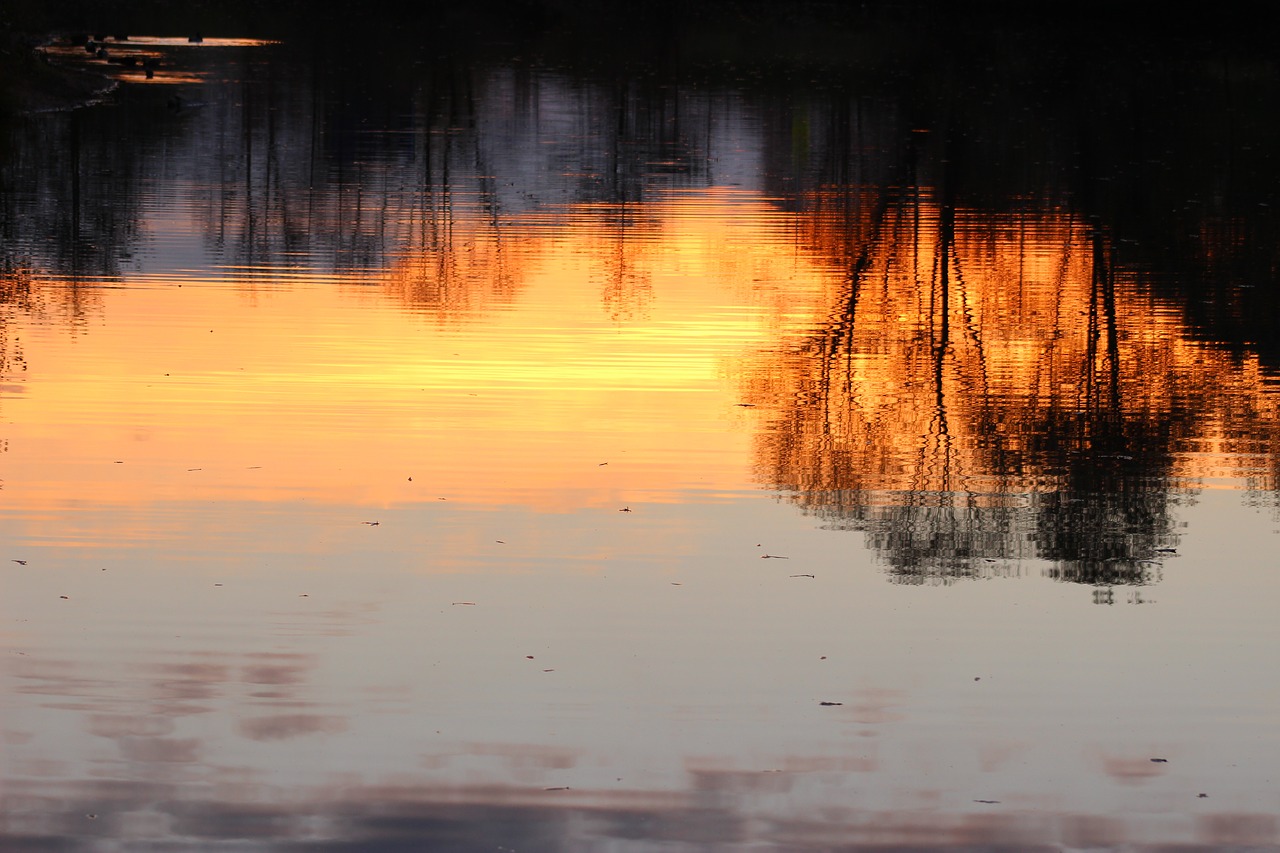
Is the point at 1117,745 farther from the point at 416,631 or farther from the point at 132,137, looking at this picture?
the point at 132,137

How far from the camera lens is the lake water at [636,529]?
8.91 meters

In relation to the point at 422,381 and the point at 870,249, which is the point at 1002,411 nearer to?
the point at 422,381

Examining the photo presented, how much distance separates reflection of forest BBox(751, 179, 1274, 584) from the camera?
527 inches

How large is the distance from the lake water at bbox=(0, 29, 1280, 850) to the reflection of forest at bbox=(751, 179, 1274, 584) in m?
0.07

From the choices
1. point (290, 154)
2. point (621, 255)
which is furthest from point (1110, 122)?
point (621, 255)

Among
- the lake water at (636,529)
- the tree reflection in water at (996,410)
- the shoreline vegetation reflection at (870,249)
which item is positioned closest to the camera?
the lake water at (636,529)

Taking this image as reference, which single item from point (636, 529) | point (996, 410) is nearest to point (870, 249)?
point (996, 410)

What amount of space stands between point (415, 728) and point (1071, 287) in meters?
15.6

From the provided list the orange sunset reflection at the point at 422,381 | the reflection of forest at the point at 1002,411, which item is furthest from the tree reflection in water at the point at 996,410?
the orange sunset reflection at the point at 422,381

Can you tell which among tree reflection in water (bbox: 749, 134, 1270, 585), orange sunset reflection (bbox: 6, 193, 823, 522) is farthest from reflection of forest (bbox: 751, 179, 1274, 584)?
orange sunset reflection (bbox: 6, 193, 823, 522)

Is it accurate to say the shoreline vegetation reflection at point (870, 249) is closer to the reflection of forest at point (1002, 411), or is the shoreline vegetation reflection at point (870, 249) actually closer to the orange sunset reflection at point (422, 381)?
the reflection of forest at point (1002, 411)

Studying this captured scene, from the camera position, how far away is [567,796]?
8.74 m

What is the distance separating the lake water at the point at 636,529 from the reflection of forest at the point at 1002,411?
7cm

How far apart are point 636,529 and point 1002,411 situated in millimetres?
4963
